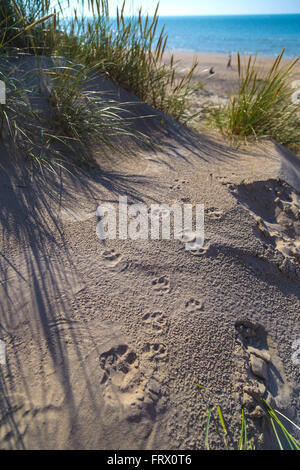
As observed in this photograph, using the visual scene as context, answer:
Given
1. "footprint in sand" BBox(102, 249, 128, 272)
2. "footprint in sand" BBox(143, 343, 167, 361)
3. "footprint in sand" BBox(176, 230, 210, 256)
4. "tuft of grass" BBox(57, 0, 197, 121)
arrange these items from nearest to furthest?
"footprint in sand" BBox(143, 343, 167, 361) < "footprint in sand" BBox(102, 249, 128, 272) < "footprint in sand" BBox(176, 230, 210, 256) < "tuft of grass" BBox(57, 0, 197, 121)

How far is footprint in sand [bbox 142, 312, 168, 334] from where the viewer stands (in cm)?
134

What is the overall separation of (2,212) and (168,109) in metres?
2.08

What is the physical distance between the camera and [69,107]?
2211mm

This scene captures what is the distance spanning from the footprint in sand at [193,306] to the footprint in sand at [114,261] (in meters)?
0.35

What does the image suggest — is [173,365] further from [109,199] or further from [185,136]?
[185,136]

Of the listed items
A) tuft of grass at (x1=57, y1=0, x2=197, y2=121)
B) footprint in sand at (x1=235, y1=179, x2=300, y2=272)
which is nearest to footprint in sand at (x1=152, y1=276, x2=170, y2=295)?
footprint in sand at (x1=235, y1=179, x2=300, y2=272)

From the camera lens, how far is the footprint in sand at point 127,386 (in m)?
1.11

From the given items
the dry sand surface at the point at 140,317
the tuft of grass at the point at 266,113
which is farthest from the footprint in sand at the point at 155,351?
the tuft of grass at the point at 266,113

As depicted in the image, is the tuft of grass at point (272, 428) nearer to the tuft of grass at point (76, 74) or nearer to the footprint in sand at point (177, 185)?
the footprint in sand at point (177, 185)

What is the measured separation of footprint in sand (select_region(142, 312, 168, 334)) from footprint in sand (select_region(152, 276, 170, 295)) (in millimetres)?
121

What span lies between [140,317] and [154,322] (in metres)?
0.06

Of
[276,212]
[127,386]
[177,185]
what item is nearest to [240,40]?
[276,212]

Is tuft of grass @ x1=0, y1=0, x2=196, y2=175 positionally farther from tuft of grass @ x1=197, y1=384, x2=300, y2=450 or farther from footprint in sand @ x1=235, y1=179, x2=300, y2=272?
tuft of grass @ x1=197, y1=384, x2=300, y2=450

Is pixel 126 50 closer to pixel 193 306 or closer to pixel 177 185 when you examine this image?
pixel 177 185
